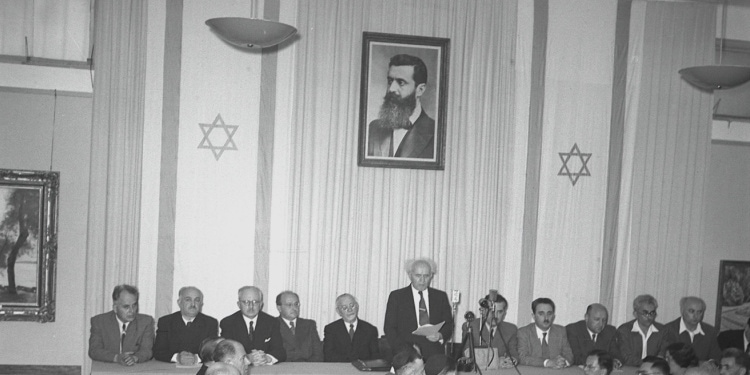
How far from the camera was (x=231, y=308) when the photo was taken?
9.33 meters

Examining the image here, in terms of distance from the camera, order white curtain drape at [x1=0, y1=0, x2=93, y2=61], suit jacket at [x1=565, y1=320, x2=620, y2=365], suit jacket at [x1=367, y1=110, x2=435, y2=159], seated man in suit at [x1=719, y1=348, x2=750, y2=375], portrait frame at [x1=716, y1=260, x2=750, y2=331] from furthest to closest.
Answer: portrait frame at [x1=716, y1=260, x2=750, y2=331]
suit jacket at [x1=367, y1=110, x2=435, y2=159]
white curtain drape at [x1=0, y1=0, x2=93, y2=61]
suit jacket at [x1=565, y1=320, x2=620, y2=365]
seated man in suit at [x1=719, y1=348, x2=750, y2=375]

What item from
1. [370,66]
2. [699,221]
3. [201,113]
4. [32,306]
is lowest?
[32,306]

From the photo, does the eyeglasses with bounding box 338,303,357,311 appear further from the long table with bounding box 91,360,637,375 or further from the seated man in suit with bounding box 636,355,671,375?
the seated man in suit with bounding box 636,355,671,375

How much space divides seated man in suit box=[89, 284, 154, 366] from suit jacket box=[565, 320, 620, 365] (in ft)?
15.3

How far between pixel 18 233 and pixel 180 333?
322 centimetres

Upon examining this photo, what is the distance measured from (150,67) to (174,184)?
137cm

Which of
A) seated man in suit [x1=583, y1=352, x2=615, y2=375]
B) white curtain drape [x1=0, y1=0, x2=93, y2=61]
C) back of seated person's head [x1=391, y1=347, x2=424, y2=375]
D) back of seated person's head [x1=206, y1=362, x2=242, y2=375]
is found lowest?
seated man in suit [x1=583, y1=352, x2=615, y2=375]

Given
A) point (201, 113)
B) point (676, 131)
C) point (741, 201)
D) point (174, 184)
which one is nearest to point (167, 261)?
point (174, 184)

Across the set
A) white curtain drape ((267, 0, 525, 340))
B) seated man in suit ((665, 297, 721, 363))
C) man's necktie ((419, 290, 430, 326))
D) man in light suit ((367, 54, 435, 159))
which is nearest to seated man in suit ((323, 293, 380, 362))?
man's necktie ((419, 290, 430, 326))

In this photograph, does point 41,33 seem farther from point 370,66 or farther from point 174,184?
point 370,66

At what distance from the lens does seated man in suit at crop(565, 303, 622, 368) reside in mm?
9070

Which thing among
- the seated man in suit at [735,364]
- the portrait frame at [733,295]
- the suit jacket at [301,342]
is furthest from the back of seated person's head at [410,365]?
the portrait frame at [733,295]

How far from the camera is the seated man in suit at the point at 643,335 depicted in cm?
911

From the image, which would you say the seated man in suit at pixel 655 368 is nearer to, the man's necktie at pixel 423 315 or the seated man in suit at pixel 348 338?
the man's necktie at pixel 423 315
